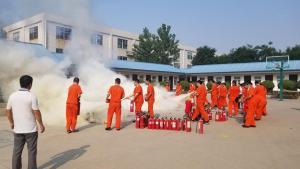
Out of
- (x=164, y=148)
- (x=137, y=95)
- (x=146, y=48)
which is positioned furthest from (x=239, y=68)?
(x=164, y=148)

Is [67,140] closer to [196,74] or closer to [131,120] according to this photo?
[131,120]

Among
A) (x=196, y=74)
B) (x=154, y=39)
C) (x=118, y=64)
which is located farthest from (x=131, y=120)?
(x=154, y=39)

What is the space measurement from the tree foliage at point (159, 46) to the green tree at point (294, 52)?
79.8ft

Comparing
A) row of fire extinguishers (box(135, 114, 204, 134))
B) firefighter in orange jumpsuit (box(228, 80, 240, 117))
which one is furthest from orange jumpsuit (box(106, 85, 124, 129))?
firefighter in orange jumpsuit (box(228, 80, 240, 117))

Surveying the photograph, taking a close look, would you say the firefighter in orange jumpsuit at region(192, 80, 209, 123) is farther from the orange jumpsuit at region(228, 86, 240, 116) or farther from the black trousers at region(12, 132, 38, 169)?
the black trousers at region(12, 132, 38, 169)

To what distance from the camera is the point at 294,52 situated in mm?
64500

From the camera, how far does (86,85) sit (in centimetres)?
1708

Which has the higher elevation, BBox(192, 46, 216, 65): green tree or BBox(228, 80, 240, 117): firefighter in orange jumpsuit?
BBox(192, 46, 216, 65): green tree

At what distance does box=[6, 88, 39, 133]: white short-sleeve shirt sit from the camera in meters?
5.35

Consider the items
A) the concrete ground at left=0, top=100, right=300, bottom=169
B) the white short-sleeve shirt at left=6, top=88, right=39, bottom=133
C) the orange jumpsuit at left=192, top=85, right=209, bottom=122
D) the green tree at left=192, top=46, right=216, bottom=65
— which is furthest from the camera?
the green tree at left=192, top=46, right=216, bottom=65

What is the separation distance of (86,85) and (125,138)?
330 inches

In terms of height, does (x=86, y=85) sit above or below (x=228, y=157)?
above

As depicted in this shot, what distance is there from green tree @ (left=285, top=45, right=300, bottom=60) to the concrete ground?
57458mm

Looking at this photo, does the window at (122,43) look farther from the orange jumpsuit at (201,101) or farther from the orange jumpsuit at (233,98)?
the orange jumpsuit at (201,101)
